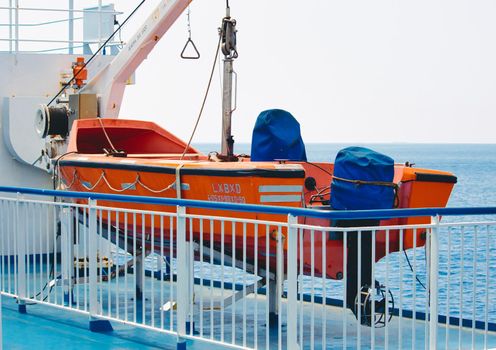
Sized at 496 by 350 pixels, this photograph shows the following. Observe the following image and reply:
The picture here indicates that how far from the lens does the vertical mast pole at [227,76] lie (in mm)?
8383

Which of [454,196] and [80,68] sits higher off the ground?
[80,68]

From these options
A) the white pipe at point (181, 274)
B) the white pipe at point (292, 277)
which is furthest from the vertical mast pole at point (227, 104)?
the white pipe at point (292, 277)

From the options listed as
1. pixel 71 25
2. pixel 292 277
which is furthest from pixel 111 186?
pixel 71 25

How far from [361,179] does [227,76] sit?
1.88 m

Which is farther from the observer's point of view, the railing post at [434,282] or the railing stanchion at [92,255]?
the railing stanchion at [92,255]

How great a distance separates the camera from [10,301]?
8852mm

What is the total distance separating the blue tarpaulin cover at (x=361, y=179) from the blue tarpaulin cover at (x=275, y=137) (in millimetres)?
905

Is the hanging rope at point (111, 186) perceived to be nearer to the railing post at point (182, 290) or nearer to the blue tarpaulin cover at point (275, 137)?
the blue tarpaulin cover at point (275, 137)

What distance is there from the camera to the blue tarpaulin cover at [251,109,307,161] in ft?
26.2

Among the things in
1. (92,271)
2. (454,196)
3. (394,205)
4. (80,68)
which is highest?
(80,68)

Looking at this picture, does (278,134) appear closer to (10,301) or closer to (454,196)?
(10,301)

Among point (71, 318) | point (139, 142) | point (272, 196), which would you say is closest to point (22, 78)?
point (139, 142)

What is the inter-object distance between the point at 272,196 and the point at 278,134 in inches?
42.0

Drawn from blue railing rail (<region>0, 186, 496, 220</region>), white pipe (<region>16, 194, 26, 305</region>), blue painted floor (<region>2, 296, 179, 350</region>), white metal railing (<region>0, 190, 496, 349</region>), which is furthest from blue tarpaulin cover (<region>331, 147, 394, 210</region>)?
white pipe (<region>16, 194, 26, 305</region>)
